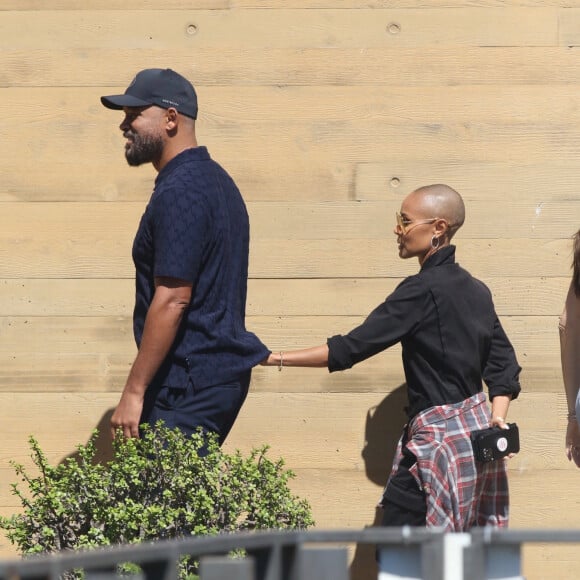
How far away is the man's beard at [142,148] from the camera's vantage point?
12.0 feet

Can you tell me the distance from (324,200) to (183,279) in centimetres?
97

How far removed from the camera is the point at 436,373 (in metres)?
3.74

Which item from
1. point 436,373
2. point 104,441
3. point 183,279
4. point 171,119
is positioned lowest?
point 104,441

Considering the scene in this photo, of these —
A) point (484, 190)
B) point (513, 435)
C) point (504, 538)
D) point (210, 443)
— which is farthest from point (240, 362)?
point (504, 538)

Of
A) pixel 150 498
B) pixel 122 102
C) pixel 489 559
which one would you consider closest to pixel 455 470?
pixel 150 498

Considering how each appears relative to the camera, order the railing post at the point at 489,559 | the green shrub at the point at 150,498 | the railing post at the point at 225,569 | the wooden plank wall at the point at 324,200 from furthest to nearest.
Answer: the wooden plank wall at the point at 324,200, the green shrub at the point at 150,498, the railing post at the point at 489,559, the railing post at the point at 225,569

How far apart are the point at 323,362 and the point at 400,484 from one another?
413 mm

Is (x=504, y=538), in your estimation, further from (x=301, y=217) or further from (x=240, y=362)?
(x=301, y=217)

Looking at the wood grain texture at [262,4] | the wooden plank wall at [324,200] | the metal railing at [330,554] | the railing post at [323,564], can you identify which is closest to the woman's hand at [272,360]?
the wooden plank wall at [324,200]

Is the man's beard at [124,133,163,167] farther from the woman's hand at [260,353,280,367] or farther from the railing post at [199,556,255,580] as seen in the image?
the railing post at [199,556,255,580]

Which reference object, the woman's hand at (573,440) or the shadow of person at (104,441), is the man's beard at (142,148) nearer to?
the shadow of person at (104,441)

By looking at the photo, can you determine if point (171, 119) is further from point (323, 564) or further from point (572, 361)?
point (323, 564)

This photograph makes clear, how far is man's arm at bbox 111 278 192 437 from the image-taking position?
3.46 meters

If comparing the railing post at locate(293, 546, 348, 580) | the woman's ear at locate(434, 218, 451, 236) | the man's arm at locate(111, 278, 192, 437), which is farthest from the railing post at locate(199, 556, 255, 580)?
the woman's ear at locate(434, 218, 451, 236)
